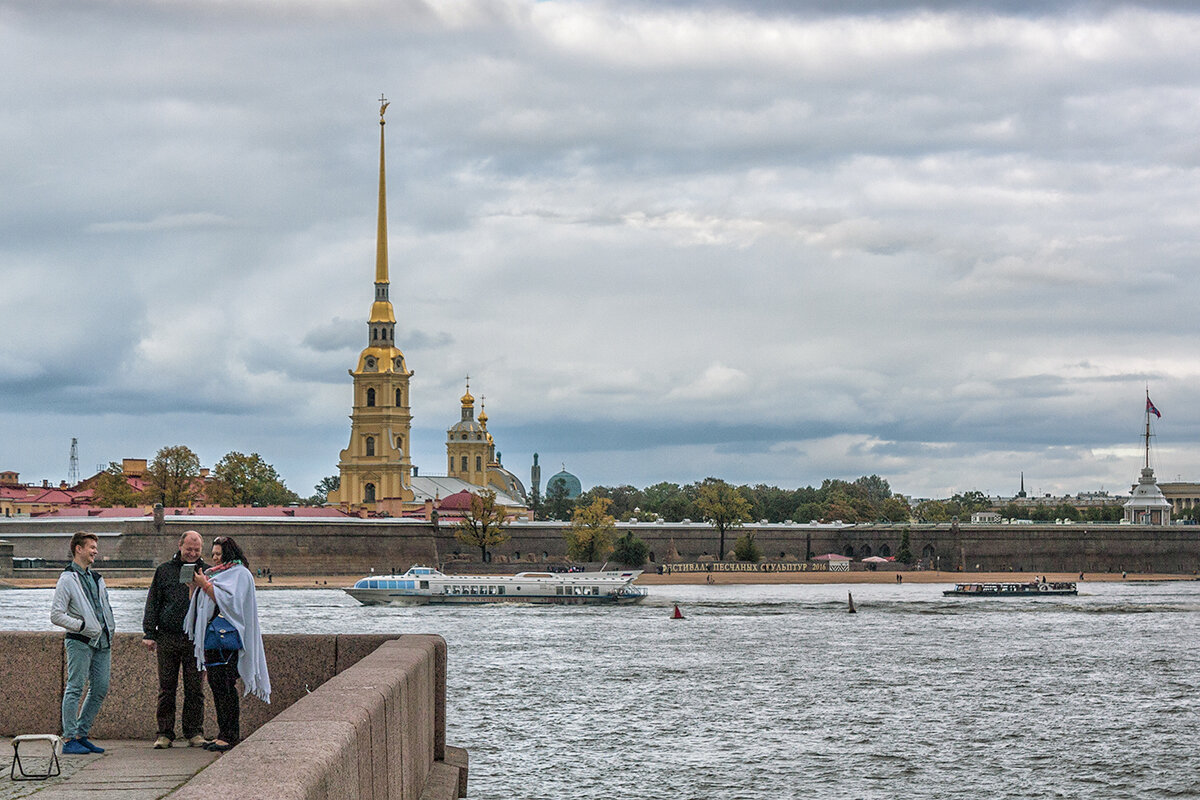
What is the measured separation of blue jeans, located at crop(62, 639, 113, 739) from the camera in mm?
11133

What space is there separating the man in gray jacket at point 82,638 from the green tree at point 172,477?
394ft

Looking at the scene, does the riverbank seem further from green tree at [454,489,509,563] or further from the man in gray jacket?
the man in gray jacket

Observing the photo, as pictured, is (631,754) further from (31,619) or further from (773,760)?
(31,619)

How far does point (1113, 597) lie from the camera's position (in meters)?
93.3

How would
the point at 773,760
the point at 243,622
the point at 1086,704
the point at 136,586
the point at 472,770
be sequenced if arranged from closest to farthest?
the point at 243,622, the point at 472,770, the point at 773,760, the point at 1086,704, the point at 136,586

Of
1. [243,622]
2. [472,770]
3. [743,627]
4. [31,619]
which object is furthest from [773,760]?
[31,619]

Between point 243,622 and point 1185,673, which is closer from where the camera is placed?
point 243,622

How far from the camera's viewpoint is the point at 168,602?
11367 millimetres

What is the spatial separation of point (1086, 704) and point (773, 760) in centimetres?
1258

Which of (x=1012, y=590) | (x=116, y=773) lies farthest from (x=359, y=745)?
(x=1012, y=590)

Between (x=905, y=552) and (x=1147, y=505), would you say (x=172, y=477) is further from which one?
(x=1147, y=505)

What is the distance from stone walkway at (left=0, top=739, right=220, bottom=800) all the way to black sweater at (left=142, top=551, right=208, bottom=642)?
0.86 m

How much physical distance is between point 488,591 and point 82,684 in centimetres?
7428

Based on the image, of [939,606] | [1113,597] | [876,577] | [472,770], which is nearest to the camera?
[472,770]
